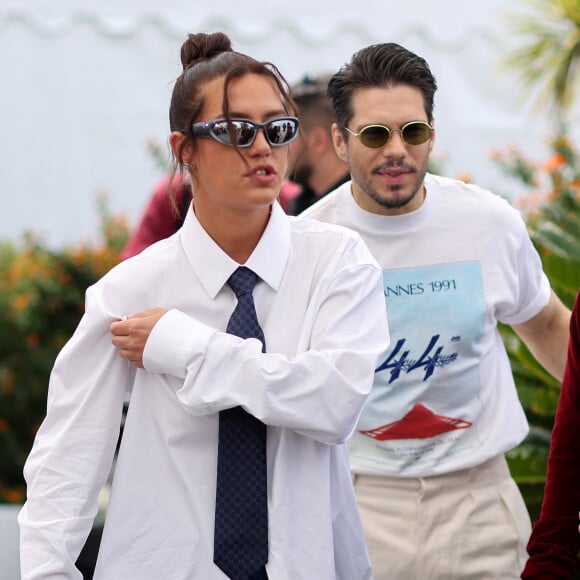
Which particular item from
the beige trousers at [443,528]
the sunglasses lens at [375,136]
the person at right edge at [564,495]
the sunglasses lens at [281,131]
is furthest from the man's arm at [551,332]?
the sunglasses lens at [281,131]

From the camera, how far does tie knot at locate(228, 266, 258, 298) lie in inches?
104

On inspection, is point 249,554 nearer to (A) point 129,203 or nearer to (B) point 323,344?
(B) point 323,344

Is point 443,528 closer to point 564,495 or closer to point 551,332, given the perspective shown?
point 564,495

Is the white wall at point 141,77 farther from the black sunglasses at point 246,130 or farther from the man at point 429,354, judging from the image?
the black sunglasses at point 246,130

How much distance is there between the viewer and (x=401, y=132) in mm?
3256

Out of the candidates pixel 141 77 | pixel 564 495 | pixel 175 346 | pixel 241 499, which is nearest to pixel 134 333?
pixel 175 346

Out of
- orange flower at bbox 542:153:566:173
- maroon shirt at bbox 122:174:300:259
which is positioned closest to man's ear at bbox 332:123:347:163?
maroon shirt at bbox 122:174:300:259

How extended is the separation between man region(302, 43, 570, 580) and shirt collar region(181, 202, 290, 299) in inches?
26.2

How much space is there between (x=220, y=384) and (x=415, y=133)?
1.09 m

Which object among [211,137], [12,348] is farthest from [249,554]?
[12,348]

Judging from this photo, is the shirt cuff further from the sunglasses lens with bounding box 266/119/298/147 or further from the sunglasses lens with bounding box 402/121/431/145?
the sunglasses lens with bounding box 402/121/431/145

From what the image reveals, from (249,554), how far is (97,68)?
5.28 meters

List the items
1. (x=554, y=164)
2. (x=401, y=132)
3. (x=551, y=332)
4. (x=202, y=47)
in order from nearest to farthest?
(x=202, y=47), (x=401, y=132), (x=551, y=332), (x=554, y=164)

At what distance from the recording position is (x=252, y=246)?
2.74 meters
